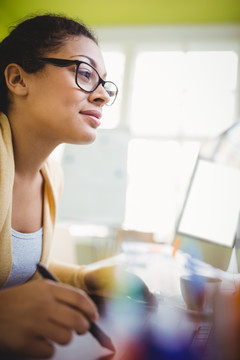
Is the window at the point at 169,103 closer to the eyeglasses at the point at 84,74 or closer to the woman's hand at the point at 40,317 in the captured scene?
the eyeglasses at the point at 84,74

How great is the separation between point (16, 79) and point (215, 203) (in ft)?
2.48

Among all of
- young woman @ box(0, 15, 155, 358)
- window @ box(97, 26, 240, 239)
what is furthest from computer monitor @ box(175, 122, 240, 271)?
window @ box(97, 26, 240, 239)

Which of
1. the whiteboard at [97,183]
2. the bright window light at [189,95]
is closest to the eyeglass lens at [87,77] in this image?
the whiteboard at [97,183]

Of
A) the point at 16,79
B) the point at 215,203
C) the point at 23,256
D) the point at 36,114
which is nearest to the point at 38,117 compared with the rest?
the point at 36,114

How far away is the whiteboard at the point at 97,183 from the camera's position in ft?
8.13

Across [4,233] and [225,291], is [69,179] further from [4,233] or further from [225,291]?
[225,291]

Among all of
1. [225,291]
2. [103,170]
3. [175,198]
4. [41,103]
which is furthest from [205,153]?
[175,198]

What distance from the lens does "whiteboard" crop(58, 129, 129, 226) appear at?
2.48 m

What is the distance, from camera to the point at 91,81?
0.69 m

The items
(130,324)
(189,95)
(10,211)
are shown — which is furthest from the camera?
(189,95)

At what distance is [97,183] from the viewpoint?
2.51 m

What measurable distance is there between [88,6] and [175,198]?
8.01ft

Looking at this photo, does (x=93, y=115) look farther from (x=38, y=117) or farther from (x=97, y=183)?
(x=97, y=183)

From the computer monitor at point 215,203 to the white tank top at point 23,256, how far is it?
0.54 metres
